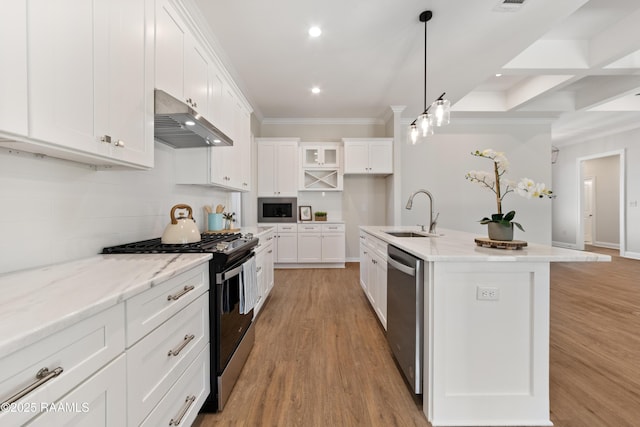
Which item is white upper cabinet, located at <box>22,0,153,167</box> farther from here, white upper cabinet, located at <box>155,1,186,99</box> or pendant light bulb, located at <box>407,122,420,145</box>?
pendant light bulb, located at <box>407,122,420,145</box>

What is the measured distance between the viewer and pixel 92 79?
1.10 m

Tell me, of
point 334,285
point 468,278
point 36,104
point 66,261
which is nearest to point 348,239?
point 334,285

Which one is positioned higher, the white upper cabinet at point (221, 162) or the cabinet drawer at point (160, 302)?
the white upper cabinet at point (221, 162)

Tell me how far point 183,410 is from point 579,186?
9.52 meters

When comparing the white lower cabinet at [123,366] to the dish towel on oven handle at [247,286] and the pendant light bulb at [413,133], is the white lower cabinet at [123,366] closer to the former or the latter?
the dish towel on oven handle at [247,286]

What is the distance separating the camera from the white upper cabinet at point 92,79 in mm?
900

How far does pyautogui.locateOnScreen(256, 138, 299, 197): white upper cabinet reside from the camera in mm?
4984

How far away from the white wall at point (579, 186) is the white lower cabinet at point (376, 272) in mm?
6770

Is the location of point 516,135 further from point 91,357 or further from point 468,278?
point 91,357

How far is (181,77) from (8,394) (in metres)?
1.91

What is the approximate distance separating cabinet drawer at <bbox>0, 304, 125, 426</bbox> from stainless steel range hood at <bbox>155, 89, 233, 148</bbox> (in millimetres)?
1201

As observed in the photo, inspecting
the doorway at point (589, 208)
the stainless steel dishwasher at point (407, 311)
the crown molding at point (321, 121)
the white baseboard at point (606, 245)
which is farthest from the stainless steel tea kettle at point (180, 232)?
the doorway at point (589, 208)

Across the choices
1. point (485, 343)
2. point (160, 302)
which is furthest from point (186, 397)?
point (485, 343)

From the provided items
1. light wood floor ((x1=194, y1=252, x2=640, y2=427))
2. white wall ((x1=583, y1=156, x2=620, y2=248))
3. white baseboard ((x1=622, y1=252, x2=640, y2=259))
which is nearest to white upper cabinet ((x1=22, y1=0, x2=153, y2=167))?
Answer: light wood floor ((x1=194, y1=252, x2=640, y2=427))
